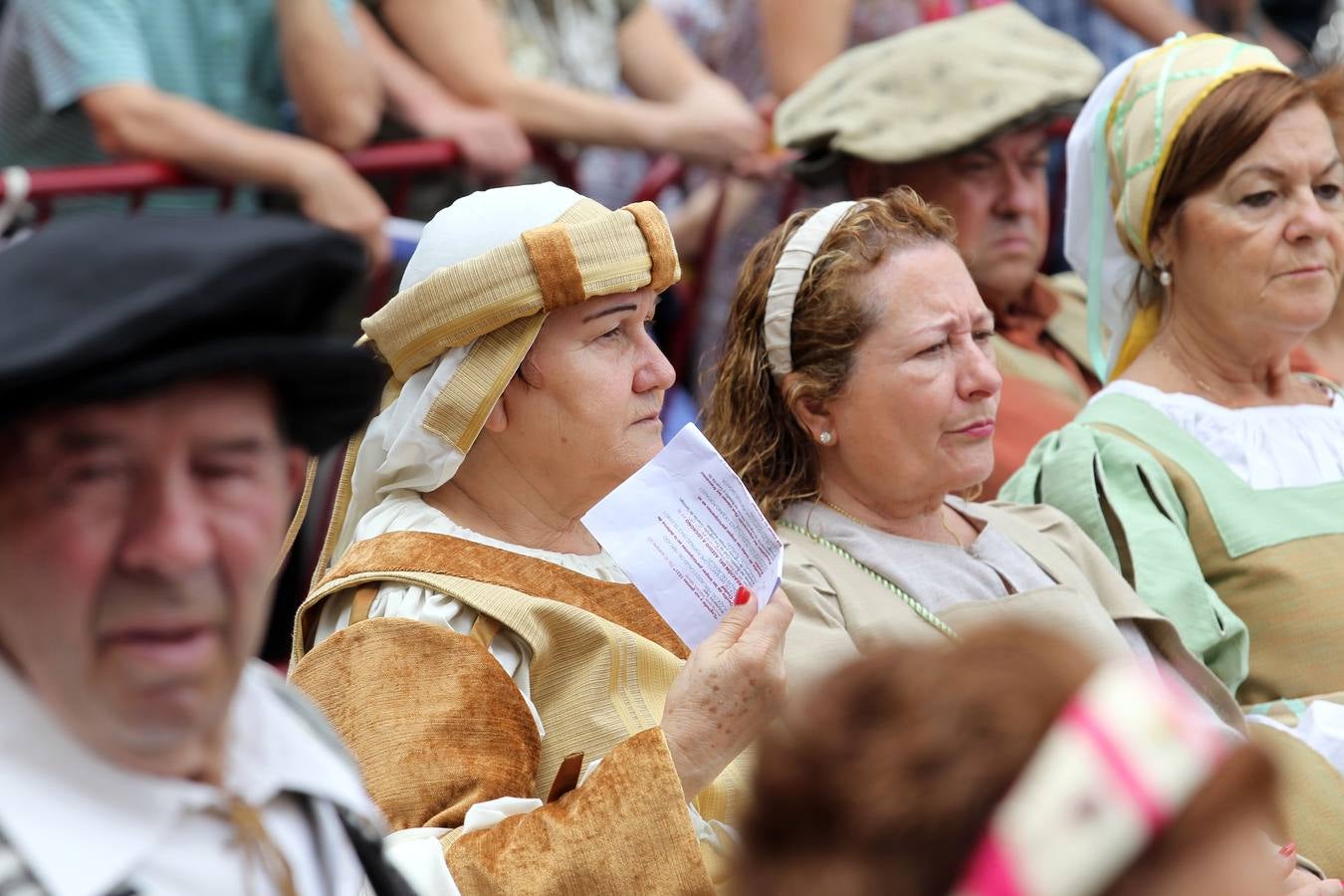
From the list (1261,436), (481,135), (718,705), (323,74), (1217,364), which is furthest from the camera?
(481,135)

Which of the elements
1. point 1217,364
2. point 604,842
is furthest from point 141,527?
point 1217,364

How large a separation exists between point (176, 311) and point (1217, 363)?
3214 mm

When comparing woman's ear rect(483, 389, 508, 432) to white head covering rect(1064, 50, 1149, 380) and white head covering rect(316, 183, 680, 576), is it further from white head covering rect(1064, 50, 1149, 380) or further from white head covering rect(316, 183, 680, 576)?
white head covering rect(1064, 50, 1149, 380)

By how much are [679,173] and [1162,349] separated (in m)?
1.76

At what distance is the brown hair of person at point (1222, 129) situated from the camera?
4285 millimetres

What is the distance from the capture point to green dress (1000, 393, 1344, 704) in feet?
12.6

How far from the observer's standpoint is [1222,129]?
4305mm

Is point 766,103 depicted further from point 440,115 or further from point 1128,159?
point 1128,159

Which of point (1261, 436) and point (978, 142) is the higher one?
point (978, 142)

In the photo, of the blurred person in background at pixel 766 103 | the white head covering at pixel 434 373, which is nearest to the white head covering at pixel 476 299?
the white head covering at pixel 434 373

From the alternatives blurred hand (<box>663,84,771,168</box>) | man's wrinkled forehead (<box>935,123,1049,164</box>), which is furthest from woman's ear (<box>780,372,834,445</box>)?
blurred hand (<box>663,84,771,168</box>)

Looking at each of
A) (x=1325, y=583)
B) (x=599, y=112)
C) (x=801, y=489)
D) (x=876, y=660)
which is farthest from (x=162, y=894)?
Answer: (x=599, y=112)

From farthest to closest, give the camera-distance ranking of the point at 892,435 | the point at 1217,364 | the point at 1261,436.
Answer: the point at 1217,364, the point at 1261,436, the point at 892,435

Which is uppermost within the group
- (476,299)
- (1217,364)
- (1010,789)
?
(1010,789)
